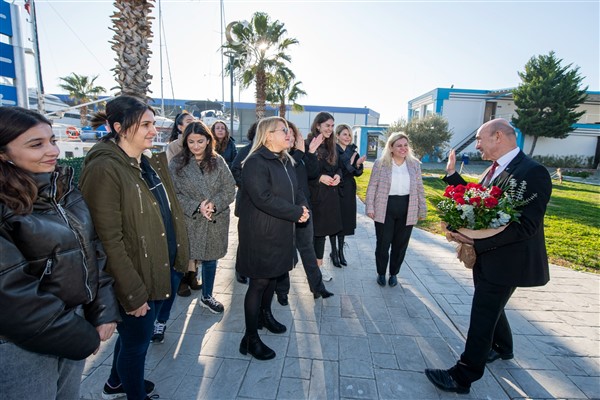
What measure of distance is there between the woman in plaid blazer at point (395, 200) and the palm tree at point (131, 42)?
445 cm

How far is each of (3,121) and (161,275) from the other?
3.83 feet

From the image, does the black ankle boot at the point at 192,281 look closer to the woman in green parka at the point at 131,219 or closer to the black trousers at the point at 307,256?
the black trousers at the point at 307,256

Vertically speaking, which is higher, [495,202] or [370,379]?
[495,202]

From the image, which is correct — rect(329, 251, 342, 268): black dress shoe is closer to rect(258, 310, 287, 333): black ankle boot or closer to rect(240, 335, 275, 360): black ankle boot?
rect(258, 310, 287, 333): black ankle boot

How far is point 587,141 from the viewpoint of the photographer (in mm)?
30891

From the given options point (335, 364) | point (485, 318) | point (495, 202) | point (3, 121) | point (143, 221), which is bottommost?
point (335, 364)

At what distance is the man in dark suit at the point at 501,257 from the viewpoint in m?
2.27

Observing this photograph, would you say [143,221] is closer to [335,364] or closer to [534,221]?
[335,364]

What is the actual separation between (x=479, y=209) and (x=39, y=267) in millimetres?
2572

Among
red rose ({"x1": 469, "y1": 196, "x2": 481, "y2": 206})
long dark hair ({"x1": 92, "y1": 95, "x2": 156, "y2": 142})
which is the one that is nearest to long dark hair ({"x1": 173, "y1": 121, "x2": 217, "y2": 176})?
long dark hair ({"x1": 92, "y1": 95, "x2": 156, "y2": 142})

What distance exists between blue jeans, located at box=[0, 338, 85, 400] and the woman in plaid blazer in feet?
11.8

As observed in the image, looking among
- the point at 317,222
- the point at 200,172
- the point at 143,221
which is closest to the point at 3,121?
the point at 143,221

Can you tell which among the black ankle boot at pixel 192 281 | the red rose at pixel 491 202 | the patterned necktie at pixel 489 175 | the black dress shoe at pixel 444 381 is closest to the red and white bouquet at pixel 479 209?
the red rose at pixel 491 202

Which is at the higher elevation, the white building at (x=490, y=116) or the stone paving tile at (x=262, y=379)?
the white building at (x=490, y=116)
